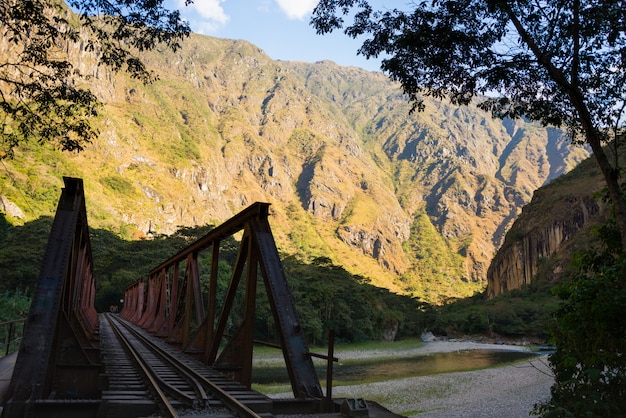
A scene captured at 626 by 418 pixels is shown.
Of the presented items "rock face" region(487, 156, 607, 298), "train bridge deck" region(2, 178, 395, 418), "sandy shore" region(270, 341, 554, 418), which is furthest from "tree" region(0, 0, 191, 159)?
"rock face" region(487, 156, 607, 298)

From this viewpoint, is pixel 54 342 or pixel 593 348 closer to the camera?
pixel 54 342

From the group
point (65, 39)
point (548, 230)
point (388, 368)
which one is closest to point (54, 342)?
point (65, 39)

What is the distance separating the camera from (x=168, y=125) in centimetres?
18338

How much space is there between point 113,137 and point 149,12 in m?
141

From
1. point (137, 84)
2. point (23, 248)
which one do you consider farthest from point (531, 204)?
point (137, 84)

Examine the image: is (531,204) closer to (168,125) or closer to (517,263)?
(517,263)

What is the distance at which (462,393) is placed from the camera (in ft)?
78.3

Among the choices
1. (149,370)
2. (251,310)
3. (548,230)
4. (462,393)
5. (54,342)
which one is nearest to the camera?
(54,342)

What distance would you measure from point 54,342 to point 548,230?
335 feet

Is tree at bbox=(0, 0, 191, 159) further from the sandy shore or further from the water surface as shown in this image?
the water surface

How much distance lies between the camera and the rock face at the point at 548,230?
88.9m

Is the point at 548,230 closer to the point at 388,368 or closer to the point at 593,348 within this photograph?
the point at 388,368

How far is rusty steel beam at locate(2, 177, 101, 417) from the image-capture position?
5312mm

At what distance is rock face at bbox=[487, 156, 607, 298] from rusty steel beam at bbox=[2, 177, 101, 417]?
88794mm
